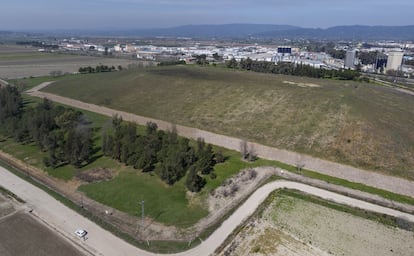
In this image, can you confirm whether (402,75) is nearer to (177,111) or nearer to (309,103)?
(309,103)

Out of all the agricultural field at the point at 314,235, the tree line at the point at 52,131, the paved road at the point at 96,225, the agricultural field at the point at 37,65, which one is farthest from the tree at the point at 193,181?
the agricultural field at the point at 37,65

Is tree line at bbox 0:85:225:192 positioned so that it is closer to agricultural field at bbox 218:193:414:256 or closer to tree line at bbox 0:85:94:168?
tree line at bbox 0:85:94:168

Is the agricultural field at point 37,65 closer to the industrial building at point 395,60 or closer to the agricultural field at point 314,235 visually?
the industrial building at point 395,60

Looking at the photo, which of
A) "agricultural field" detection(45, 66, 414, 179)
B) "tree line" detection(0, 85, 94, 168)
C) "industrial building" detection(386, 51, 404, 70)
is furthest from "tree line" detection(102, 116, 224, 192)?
"industrial building" detection(386, 51, 404, 70)

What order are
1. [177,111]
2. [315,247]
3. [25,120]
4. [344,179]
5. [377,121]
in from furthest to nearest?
[177,111], [25,120], [377,121], [344,179], [315,247]

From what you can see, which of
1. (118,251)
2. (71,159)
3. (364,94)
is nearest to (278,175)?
(118,251)
